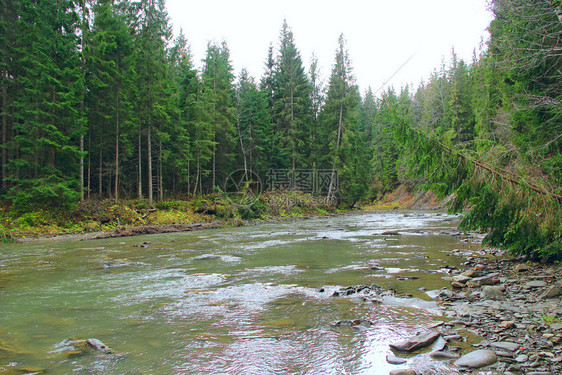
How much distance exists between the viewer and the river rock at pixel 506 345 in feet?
12.6

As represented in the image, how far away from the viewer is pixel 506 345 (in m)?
3.94

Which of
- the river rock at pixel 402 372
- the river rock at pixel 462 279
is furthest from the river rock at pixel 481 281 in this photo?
the river rock at pixel 402 372

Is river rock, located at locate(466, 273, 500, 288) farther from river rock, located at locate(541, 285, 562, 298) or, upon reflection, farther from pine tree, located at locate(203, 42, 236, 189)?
pine tree, located at locate(203, 42, 236, 189)

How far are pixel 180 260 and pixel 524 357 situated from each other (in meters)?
9.95

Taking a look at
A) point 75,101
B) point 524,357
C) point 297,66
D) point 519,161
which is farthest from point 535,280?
point 297,66

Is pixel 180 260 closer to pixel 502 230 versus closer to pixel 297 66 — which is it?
pixel 502 230

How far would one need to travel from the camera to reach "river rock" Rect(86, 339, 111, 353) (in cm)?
429

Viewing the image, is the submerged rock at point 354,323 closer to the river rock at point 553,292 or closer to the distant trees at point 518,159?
the river rock at point 553,292

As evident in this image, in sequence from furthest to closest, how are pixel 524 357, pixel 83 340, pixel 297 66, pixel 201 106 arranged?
1. pixel 297 66
2. pixel 201 106
3. pixel 83 340
4. pixel 524 357

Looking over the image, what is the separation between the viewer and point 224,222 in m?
26.3

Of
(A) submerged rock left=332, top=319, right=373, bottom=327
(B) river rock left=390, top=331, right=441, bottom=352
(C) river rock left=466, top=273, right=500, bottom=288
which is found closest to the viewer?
(B) river rock left=390, top=331, right=441, bottom=352

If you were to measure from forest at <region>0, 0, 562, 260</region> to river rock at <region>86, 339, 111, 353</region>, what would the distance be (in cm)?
709

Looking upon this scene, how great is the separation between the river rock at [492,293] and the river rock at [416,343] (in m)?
2.31

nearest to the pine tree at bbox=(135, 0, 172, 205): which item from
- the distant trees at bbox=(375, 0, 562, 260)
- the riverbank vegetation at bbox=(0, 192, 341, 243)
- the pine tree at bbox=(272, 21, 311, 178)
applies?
the riverbank vegetation at bbox=(0, 192, 341, 243)
